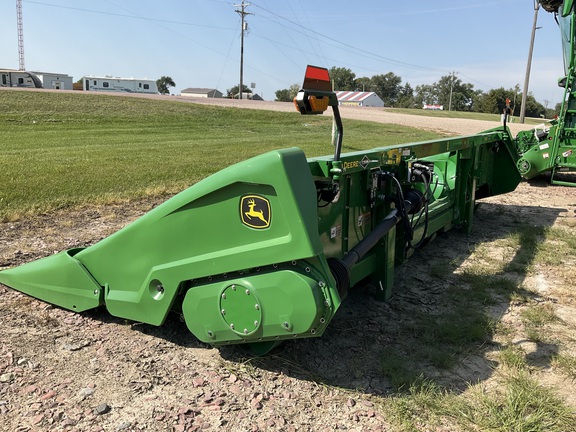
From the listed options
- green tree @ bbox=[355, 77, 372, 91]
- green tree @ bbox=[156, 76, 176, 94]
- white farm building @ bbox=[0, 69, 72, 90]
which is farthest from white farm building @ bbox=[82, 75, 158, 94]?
green tree @ bbox=[355, 77, 372, 91]

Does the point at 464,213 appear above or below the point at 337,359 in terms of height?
above

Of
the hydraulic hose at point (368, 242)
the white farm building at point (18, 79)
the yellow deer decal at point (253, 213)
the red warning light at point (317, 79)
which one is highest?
the white farm building at point (18, 79)

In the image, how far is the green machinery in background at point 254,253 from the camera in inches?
87.5

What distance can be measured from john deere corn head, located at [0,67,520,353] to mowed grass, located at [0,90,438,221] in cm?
288

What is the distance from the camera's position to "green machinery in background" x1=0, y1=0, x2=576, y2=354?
2.22m

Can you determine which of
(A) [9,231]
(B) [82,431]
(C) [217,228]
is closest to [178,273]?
(C) [217,228]

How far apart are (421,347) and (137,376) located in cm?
159

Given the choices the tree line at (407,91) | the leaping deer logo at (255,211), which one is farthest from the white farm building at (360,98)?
the leaping deer logo at (255,211)

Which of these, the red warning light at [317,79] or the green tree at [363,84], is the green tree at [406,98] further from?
the red warning light at [317,79]

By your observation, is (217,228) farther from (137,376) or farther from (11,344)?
(11,344)

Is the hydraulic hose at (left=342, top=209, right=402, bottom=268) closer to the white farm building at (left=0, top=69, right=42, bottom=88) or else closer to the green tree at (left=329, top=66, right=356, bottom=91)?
the white farm building at (left=0, top=69, right=42, bottom=88)

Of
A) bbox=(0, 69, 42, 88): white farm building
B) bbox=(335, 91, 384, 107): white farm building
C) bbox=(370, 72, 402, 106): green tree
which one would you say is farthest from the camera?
bbox=(370, 72, 402, 106): green tree

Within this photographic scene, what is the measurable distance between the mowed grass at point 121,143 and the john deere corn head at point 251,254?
288 cm

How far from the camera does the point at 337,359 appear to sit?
2.79m
